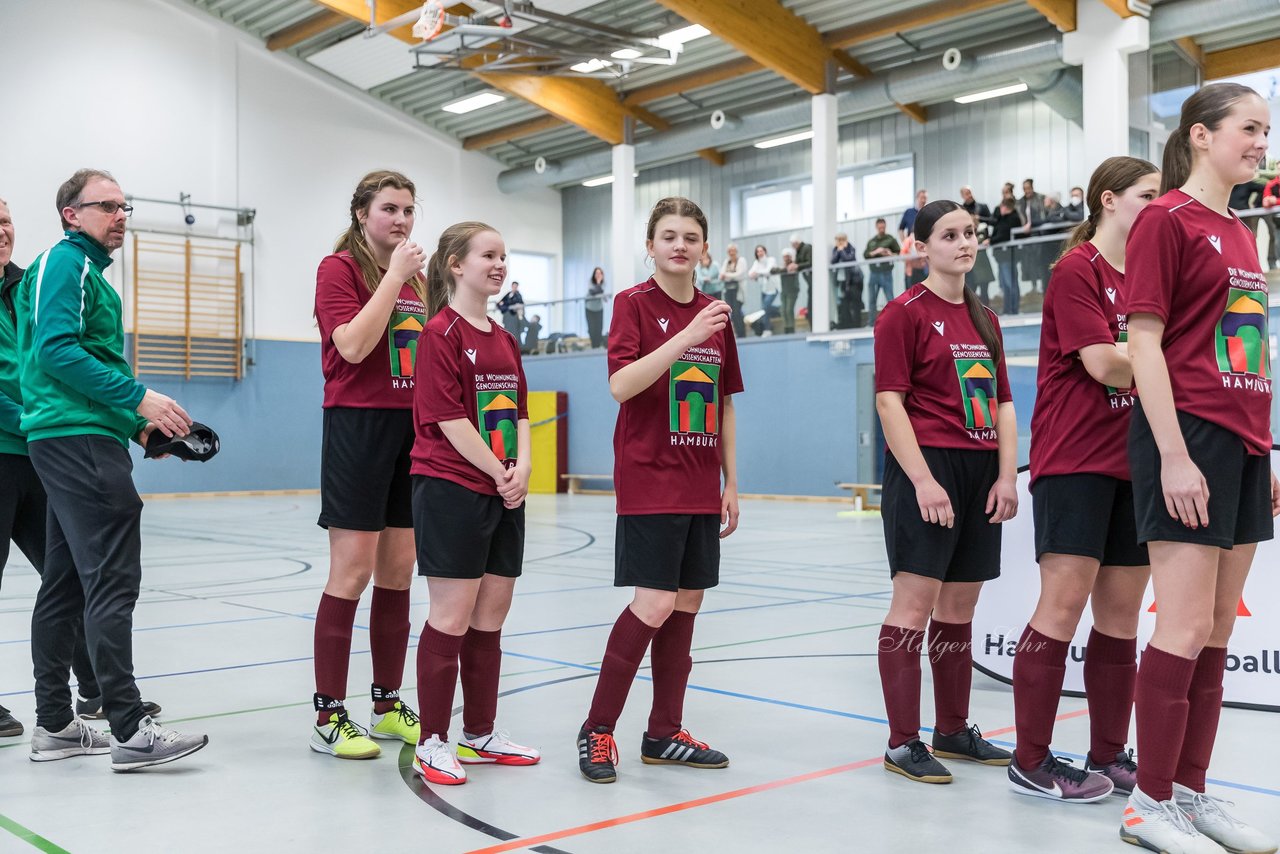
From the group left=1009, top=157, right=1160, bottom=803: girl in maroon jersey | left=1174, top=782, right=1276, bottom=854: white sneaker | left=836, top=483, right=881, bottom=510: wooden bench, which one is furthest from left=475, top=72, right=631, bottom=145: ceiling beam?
left=1174, top=782, right=1276, bottom=854: white sneaker

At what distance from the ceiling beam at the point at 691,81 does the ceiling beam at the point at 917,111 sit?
108 inches

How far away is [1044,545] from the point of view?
309 cm

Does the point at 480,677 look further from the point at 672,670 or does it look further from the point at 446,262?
the point at 446,262

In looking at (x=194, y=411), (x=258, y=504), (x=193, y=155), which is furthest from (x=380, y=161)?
(x=258, y=504)

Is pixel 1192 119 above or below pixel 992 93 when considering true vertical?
below

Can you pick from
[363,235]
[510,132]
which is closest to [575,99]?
[510,132]

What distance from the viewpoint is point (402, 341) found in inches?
145

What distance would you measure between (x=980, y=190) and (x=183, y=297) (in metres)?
13.5

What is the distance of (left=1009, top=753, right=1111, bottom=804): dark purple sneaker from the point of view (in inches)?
120

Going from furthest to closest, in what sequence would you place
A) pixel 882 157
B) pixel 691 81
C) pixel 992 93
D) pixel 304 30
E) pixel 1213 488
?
pixel 882 157 → pixel 304 30 → pixel 691 81 → pixel 992 93 → pixel 1213 488

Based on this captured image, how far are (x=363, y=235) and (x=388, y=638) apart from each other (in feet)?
4.18

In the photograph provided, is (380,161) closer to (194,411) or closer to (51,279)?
(194,411)

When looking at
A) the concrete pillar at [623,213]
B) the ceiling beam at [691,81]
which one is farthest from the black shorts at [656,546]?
the concrete pillar at [623,213]

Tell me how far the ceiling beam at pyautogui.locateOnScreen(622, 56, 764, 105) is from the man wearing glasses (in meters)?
16.5
